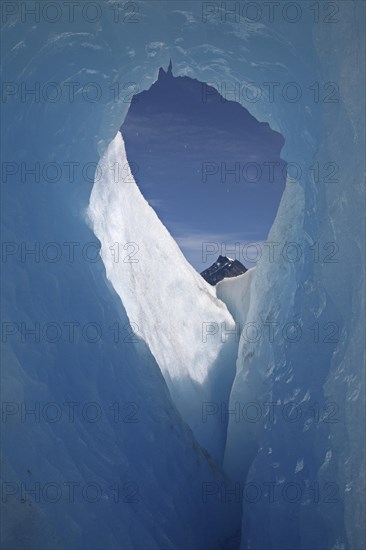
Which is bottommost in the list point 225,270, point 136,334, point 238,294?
point 136,334

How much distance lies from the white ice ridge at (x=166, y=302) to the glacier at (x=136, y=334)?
0.93 metres

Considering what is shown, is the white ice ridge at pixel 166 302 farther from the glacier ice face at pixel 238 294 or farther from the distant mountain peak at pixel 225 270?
the distant mountain peak at pixel 225 270

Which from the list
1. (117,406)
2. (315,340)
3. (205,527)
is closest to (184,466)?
(205,527)

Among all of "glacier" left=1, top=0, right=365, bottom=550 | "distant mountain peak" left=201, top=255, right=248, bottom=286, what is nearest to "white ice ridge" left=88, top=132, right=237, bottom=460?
"glacier" left=1, top=0, right=365, bottom=550

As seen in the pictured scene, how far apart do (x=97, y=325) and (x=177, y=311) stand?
3.15 meters

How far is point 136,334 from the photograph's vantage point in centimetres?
536

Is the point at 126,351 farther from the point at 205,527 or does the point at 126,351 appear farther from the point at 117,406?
the point at 205,527

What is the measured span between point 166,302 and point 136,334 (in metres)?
2.14

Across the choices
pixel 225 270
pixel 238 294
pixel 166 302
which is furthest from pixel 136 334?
pixel 225 270

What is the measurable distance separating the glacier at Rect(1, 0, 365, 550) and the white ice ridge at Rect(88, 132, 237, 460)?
93 cm

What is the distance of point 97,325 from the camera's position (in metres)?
4.63

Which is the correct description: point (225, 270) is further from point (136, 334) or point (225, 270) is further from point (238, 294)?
point (136, 334)

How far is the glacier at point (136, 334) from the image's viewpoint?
3.97 meters

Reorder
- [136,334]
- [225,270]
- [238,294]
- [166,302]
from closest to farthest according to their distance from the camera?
[136,334]
[166,302]
[238,294]
[225,270]
